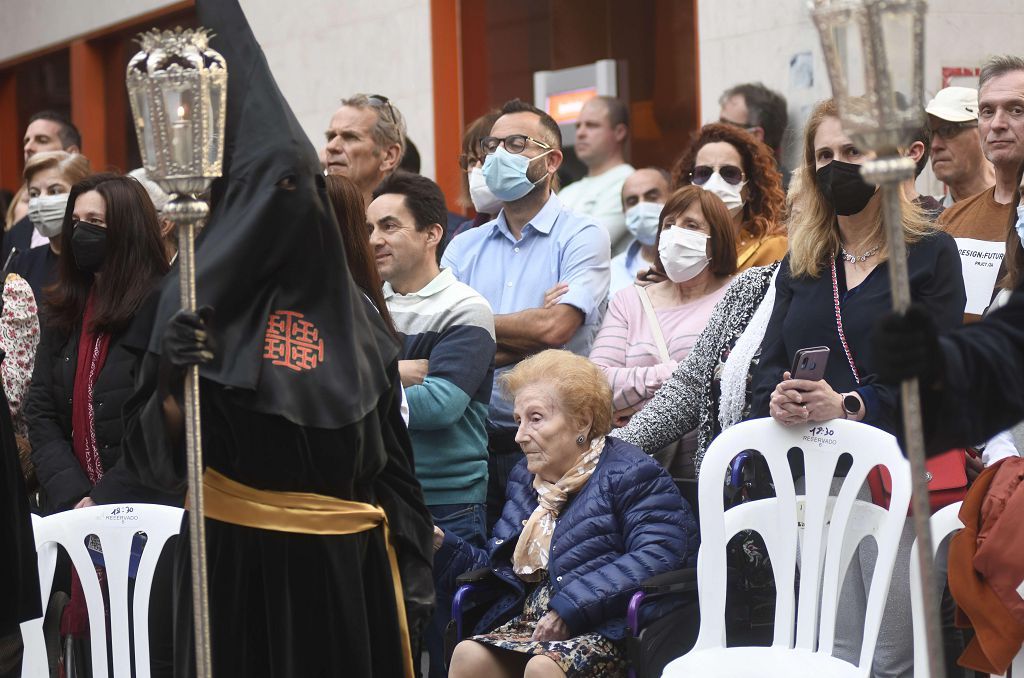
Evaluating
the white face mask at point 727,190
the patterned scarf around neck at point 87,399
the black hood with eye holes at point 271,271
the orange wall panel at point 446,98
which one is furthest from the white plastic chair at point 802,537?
the orange wall panel at point 446,98

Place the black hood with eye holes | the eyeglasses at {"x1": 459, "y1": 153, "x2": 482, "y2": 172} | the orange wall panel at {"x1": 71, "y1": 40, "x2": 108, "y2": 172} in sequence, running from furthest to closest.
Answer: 1. the orange wall panel at {"x1": 71, "y1": 40, "x2": 108, "y2": 172}
2. the eyeglasses at {"x1": 459, "y1": 153, "x2": 482, "y2": 172}
3. the black hood with eye holes

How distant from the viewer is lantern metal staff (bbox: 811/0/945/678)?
2.43m

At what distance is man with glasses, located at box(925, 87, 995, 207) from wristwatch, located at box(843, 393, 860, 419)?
193cm

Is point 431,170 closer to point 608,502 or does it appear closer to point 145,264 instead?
point 145,264

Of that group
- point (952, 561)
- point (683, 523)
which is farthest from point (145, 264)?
point (952, 561)

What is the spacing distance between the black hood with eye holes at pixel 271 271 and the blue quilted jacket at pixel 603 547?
1460 millimetres

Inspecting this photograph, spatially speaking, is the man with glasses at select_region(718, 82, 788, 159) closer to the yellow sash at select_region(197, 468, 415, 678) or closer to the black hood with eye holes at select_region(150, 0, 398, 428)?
the black hood with eye holes at select_region(150, 0, 398, 428)

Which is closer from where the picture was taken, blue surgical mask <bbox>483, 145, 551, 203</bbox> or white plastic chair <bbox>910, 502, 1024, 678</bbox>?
white plastic chair <bbox>910, 502, 1024, 678</bbox>

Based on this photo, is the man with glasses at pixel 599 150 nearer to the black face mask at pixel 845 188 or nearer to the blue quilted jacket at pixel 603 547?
the blue quilted jacket at pixel 603 547

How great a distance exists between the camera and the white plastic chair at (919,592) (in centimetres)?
393

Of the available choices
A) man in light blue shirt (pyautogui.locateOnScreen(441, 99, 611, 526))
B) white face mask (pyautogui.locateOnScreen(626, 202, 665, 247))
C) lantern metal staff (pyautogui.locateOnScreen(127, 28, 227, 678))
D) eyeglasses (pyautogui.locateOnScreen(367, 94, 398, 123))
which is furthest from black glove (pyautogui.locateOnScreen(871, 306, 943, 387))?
eyeglasses (pyautogui.locateOnScreen(367, 94, 398, 123))

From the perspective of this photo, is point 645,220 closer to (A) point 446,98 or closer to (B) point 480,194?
(B) point 480,194

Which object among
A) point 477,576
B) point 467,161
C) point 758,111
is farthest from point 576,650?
point 758,111

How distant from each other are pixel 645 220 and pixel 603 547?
2.50 meters
